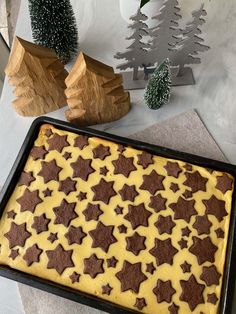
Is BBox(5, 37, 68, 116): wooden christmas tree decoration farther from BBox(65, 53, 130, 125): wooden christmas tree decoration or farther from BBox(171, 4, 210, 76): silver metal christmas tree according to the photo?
BBox(171, 4, 210, 76): silver metal christmas tree

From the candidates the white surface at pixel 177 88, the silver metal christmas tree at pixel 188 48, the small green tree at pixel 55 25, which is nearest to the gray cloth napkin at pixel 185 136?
the white surface at pixel 177 88

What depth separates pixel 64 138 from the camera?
0.87 meters

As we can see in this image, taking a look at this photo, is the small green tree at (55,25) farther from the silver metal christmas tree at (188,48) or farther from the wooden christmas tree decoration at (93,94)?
the silver metal christmas tree at (188,48)

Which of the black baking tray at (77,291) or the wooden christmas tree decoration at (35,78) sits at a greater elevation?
the wooden christmas tree decoration at (35,78)

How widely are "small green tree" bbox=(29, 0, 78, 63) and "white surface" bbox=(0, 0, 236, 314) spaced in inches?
3.4

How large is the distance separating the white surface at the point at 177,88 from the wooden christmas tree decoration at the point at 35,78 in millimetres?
38

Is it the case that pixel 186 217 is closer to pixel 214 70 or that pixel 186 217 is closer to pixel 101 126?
pixel 101 126

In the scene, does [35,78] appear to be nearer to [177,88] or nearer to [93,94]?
[93,94]

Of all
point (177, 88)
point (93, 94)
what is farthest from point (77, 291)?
point (177, 88)

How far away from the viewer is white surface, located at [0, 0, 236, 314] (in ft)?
3.17

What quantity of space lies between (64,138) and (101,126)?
0.13 metres

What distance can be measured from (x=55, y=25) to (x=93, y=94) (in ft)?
0.65

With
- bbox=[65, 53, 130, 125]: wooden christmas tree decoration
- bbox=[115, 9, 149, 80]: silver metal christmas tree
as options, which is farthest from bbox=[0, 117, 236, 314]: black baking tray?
bbox=[115, 9, 149, 80]: silver metal christmas tree

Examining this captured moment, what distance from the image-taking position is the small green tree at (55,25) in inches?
34.9
